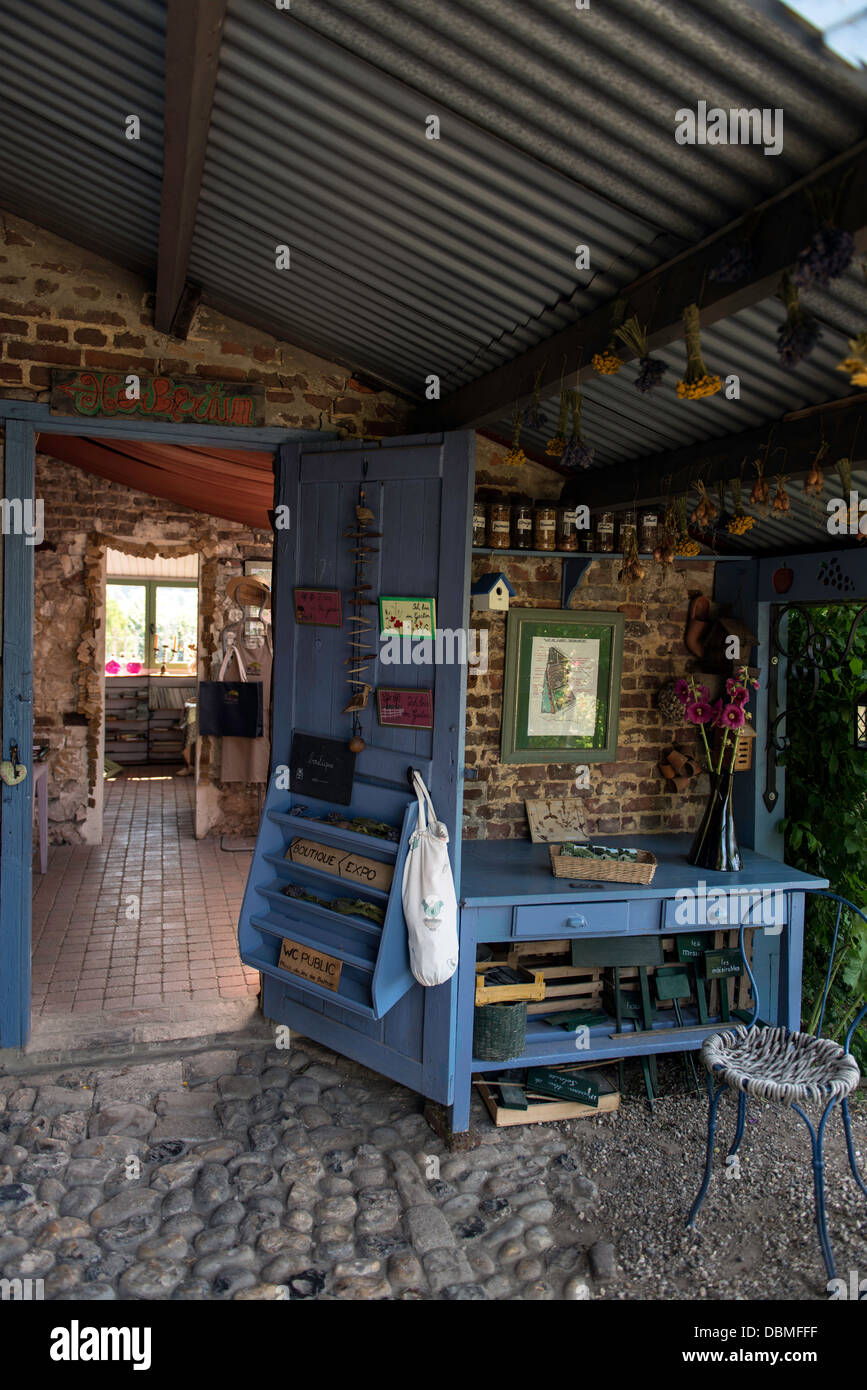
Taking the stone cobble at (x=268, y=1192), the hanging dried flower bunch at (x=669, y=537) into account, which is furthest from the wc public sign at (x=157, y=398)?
the stone cobble at (x=268, y=1192)

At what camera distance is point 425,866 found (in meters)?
3.84

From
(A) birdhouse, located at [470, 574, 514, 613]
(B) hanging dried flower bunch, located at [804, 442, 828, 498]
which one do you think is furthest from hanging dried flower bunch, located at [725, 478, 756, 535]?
(A) birdhouse, located at [470, 574, 514, 613]

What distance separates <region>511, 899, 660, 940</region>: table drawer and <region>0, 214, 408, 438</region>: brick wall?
253 centimetres

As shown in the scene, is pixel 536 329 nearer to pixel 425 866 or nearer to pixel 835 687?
pixel 425 866

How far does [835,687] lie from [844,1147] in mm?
2210

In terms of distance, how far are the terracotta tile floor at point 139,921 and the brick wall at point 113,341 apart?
3.11m

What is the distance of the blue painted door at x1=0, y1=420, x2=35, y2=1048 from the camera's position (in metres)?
4.44

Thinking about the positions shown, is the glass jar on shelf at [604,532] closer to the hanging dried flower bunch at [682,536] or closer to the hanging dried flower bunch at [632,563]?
the hanging dried flower bunch at [632,563]

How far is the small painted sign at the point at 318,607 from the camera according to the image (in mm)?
4363

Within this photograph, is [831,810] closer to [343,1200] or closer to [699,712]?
[699,712]

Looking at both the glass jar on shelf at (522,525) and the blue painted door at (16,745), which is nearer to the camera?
the blue painted door at (16,745)

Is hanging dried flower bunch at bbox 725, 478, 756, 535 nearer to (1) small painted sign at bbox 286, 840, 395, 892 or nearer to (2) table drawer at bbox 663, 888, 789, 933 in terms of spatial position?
(2) table drawer at bbox 663, 888, 789, 933

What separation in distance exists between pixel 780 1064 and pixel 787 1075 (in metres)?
0.09
